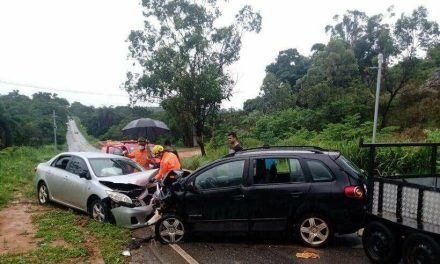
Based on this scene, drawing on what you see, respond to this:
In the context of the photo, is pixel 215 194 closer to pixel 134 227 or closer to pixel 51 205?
pixel 134 227

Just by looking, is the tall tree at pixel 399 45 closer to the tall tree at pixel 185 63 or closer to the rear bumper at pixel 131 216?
the tall tree at pixel 185 63

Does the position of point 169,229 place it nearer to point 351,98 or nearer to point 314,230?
point 314,230

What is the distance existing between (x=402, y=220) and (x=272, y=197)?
6.39 feet

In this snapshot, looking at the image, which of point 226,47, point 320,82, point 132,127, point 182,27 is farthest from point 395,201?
point 320,82

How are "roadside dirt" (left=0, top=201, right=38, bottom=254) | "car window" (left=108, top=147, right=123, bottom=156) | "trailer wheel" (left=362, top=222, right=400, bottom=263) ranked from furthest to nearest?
"car window" (left=108, top=147, right=123, bottom=156)
"roadside dirt" (left=0, top=201, right=38, bottom=254)
"trailer wheel" (left=362, top=222, right=400, bottom=263)

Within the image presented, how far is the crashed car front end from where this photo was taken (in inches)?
293

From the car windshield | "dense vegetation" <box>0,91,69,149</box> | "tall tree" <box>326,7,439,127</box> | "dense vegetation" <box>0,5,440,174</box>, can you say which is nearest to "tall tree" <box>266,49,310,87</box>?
"dense vegetation" <box>0,5,440,174</box>

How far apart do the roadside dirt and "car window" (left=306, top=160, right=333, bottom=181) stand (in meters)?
4.74

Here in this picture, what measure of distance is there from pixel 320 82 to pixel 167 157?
24.2 metres

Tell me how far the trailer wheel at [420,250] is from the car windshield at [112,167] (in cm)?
620

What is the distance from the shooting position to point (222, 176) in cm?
657

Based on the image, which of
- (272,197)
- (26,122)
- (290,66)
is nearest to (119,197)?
(272,197)

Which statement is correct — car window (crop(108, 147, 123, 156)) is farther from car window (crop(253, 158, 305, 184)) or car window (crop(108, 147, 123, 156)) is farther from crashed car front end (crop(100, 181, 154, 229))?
car window (crop(253, 158, 305, 184))

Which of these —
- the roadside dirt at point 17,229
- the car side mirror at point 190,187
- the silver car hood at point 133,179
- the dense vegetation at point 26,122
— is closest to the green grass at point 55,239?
the roadside dirt at point 17,229
